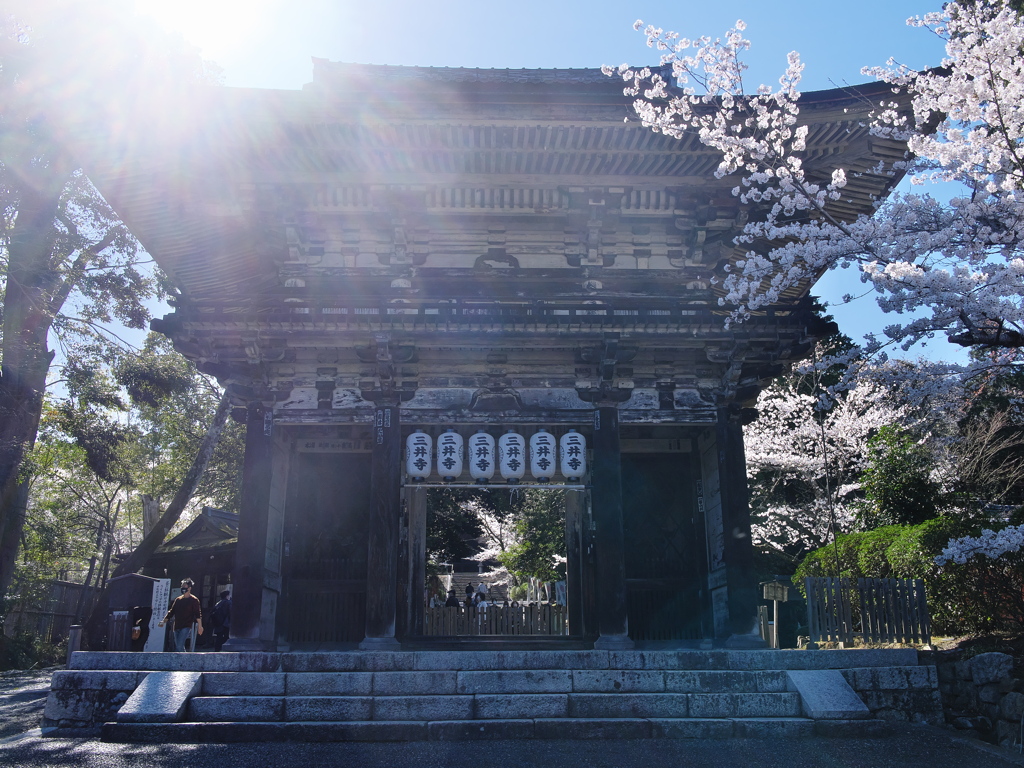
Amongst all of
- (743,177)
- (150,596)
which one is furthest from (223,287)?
(743,177)

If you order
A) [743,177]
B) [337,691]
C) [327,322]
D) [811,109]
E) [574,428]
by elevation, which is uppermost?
[811,109]

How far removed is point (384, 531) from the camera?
9.64 meters

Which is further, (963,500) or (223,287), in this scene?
(963,500)

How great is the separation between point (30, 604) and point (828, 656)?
21.2 metres

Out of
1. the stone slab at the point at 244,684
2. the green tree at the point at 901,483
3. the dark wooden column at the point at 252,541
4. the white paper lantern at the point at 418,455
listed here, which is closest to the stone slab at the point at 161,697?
the stone slab at the point at 244,684

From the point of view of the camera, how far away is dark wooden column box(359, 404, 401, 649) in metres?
9.29

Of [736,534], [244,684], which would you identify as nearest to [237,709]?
[244,684]

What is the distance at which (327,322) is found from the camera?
9609 mm

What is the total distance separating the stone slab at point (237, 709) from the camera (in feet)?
23.9

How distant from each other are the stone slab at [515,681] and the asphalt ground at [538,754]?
792 millimetres

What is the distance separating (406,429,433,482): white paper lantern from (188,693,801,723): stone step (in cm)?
347

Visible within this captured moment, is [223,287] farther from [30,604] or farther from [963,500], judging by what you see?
[963,500]

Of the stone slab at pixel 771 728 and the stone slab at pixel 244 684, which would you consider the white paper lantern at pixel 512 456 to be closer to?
the stone slab at pixel 244 684

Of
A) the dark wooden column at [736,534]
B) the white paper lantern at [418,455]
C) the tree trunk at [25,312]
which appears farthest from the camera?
the tree trunk at [25,312]
